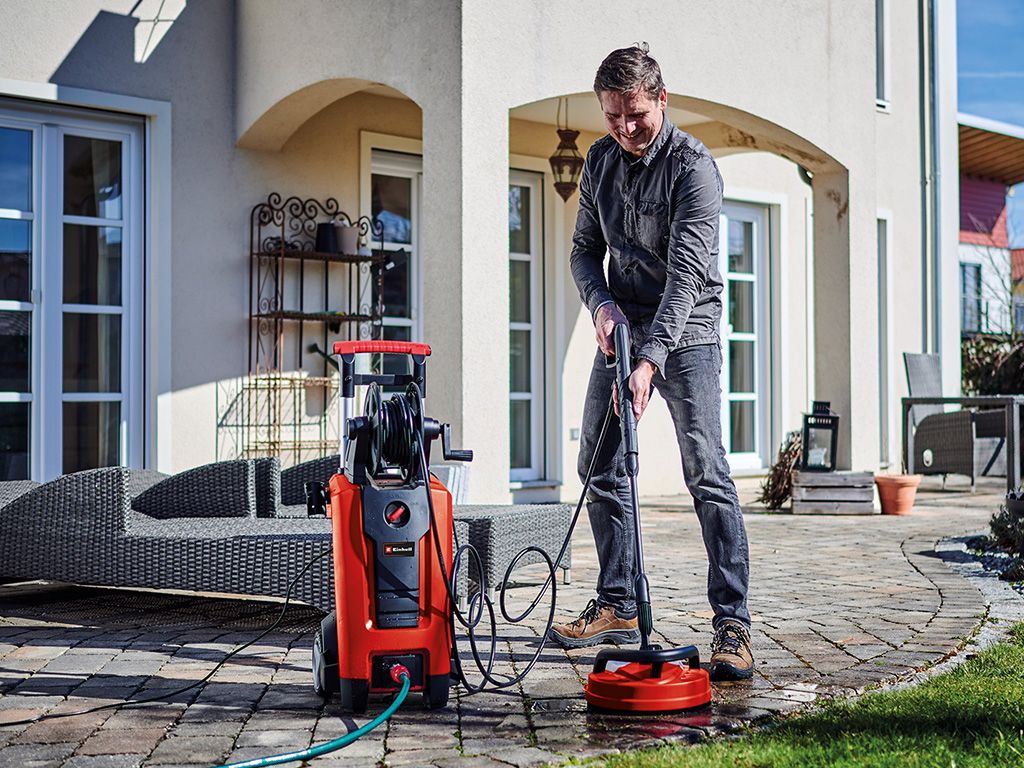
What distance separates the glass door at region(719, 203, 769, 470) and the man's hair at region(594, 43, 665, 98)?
254 inches

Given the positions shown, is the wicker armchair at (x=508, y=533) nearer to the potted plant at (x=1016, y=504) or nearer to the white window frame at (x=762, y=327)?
the potted plant at (x=1016, y=504)

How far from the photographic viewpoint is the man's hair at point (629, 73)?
2.88 metres

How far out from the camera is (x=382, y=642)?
2.47 metres

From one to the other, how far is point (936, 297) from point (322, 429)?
6.29 metres

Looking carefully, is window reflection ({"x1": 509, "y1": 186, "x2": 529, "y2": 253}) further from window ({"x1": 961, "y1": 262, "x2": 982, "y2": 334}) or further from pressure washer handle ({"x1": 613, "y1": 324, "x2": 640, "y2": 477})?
window ({"x1": 961, "y1": 262, "x2": 982, "y2": 334})

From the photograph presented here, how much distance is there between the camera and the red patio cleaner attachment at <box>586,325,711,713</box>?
96.0 inches

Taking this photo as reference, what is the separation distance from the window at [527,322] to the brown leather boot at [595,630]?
16.1 ft

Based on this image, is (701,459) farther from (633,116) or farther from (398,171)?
(398,171)

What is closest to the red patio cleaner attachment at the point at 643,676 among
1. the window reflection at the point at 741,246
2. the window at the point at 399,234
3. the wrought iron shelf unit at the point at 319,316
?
the wrought iron shelf unit at the point at 319,316

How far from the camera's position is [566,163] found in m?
7.97

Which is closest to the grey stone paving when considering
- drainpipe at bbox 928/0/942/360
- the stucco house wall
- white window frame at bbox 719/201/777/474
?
the stucco house wall

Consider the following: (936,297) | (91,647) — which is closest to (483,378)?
(91,647)

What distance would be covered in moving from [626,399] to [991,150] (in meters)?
15.5

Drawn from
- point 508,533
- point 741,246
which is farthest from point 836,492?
point 508,533
